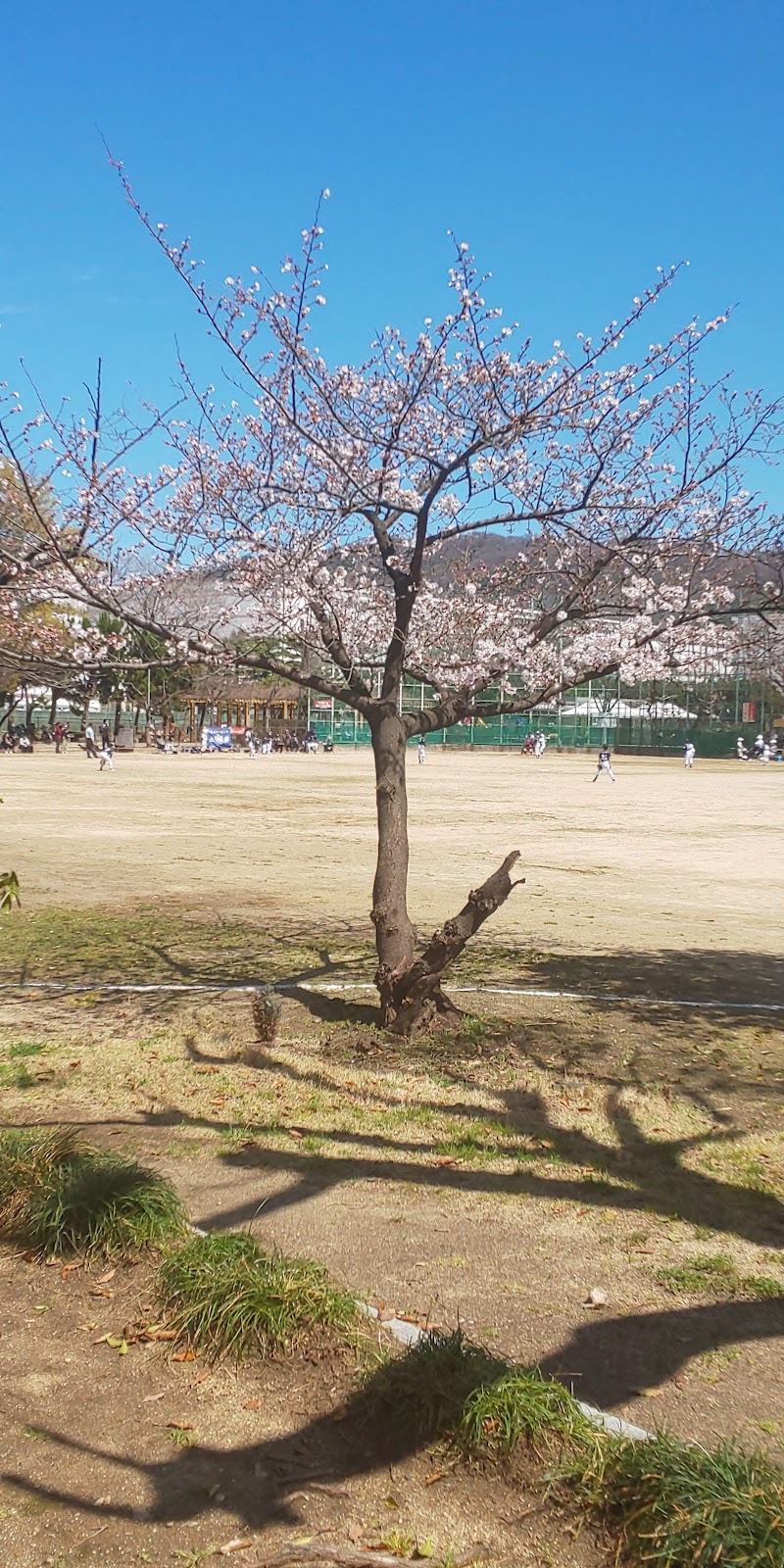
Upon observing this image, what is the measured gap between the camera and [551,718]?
8306 cm

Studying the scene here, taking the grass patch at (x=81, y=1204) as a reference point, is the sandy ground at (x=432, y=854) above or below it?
below

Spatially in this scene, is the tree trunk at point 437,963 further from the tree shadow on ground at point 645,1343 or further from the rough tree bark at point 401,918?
the tree shadow on ground at point 645,1343

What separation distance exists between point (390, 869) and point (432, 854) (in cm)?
1053

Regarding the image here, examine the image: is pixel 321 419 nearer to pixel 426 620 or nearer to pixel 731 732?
pixel 426 620

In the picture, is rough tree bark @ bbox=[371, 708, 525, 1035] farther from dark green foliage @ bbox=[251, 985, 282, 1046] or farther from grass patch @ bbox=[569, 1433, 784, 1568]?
grass patch @ bbox=[569, 1433, 784, 1568]

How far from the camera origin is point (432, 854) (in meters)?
17.6

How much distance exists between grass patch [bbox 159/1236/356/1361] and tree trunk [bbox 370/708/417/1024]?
3204 millimetres

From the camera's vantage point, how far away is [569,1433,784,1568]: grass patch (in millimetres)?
2440

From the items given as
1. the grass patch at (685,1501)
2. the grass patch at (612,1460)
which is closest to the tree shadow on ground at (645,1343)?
the grass patch at (612,1460)

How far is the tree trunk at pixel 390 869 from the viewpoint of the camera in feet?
22.7

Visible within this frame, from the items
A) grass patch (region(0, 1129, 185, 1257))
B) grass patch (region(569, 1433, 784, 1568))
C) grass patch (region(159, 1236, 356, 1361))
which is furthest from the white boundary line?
grass patch (region(569, 1433, 784, 1568))

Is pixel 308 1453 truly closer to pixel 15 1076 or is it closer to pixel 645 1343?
pixel 645 1343

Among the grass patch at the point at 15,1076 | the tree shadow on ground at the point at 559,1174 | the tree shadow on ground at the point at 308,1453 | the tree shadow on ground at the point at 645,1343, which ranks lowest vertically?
the tree shadow on ground at the point at 559,1174

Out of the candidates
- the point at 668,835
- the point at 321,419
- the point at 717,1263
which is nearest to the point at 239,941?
the point at 321,419
